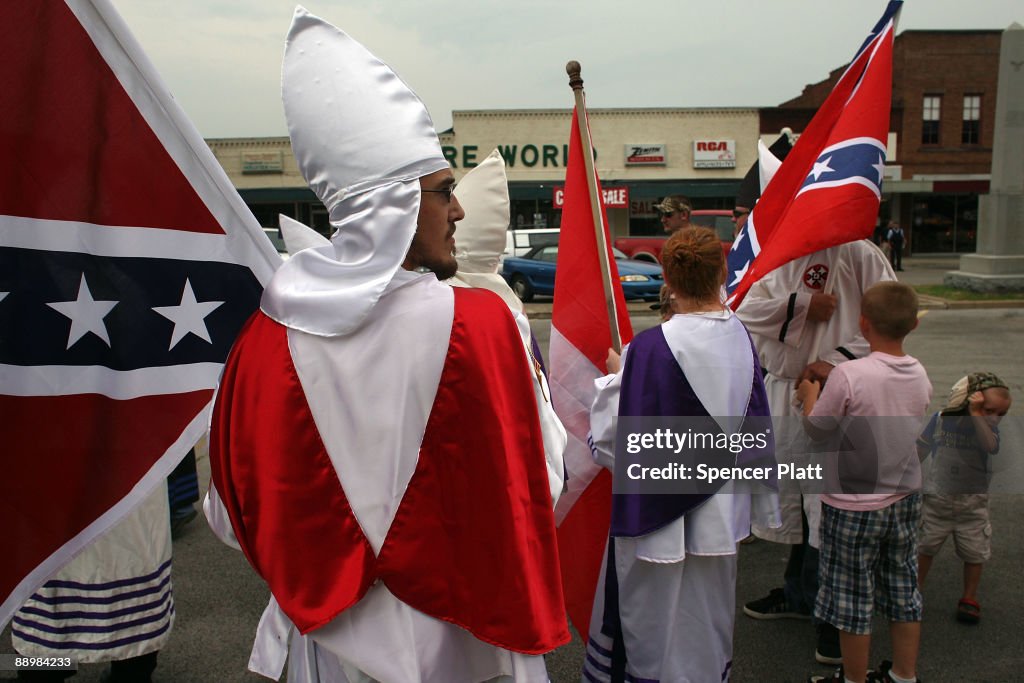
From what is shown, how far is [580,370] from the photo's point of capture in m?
3.30

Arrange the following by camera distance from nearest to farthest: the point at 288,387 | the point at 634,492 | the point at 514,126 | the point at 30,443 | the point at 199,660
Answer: the point at 288,387
the point at 30,443
the point at 634,492
the point at 199,660
the point at 514,126

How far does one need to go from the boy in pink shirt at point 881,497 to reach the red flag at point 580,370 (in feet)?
2.82

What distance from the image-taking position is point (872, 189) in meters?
3.44

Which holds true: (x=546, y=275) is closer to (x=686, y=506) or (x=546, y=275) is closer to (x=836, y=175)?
(x=836, y=175)

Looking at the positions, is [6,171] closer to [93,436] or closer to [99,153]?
[99,153]

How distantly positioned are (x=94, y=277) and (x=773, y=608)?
3.27 meters

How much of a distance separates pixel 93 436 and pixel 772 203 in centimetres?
331

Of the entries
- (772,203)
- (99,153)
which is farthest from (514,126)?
(99,153)

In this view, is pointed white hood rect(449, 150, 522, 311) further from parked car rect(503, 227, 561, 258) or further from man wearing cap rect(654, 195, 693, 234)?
parked car rect(503, 227, 561, 258)

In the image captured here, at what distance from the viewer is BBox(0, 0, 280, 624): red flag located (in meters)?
1.79

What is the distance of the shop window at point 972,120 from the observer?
1335 inches

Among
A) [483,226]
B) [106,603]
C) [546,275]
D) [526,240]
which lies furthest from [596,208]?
[526,240]

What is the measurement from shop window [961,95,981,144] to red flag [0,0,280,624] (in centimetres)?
3871

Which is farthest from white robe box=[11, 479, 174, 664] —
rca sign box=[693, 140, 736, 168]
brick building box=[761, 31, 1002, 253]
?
brick building box=[761, 31, 1002, 253]
